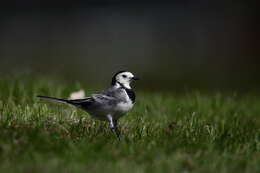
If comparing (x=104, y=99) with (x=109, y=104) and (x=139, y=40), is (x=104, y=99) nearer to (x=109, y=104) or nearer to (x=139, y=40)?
(x=109, y=104)

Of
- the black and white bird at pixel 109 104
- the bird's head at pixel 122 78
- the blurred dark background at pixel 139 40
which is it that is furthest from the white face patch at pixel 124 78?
the blurred dark background at pixel 139 40

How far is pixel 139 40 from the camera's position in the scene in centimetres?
2634

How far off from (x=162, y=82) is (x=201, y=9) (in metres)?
13.2

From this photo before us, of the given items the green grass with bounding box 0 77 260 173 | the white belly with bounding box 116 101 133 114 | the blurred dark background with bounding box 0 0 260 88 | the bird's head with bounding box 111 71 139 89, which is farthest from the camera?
the blurred dark background with bounding box 0 0 260 88

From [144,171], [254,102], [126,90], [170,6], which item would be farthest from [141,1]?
[144,171]

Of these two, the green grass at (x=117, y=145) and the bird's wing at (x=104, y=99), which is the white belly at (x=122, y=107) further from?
the green grass at (x=117, y=145)

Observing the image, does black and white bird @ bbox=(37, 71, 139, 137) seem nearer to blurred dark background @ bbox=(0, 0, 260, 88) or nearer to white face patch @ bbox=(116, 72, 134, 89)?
white face patch @ bbox=(116, 72, 134, 89)

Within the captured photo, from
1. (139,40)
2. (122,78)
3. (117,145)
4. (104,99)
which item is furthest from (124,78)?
(139,40)

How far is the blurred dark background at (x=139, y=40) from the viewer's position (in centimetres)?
1777

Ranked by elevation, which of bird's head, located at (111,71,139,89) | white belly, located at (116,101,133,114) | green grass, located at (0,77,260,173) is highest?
bird's head, located at (111,71,139,89)

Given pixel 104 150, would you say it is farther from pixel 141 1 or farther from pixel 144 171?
pixel 141 1

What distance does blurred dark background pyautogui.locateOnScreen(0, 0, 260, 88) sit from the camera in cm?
1777

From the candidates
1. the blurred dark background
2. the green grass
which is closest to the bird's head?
the green grass

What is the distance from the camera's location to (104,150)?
496 centimetres
